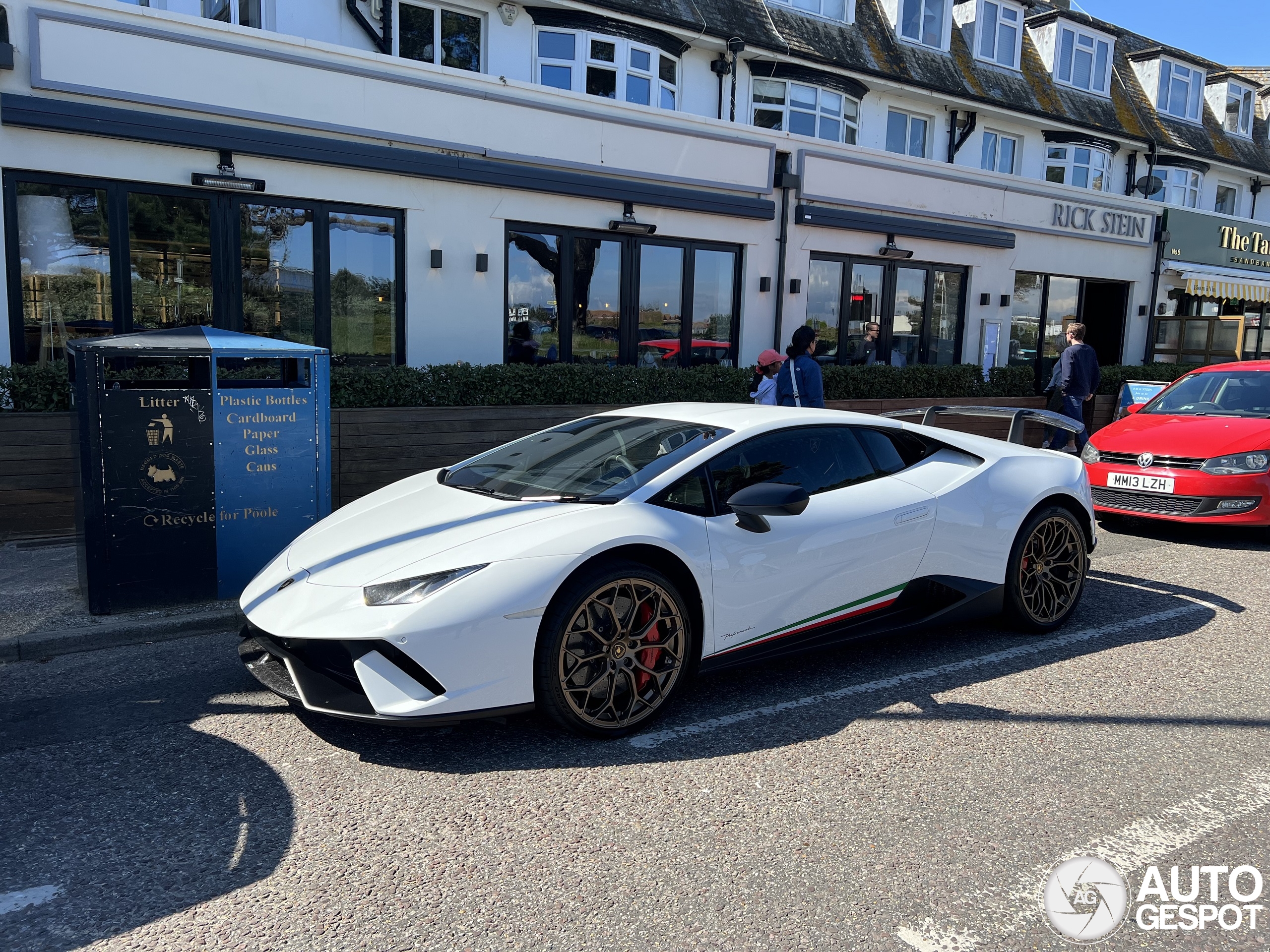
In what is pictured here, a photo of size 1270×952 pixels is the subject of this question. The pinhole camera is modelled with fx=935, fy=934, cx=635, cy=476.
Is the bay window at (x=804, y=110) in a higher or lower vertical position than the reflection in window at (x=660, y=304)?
higher

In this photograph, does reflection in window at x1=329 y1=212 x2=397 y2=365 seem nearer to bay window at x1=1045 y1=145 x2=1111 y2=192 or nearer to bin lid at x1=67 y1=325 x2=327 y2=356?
bin lid at x1=67 y1=325 x2=327 y2=356

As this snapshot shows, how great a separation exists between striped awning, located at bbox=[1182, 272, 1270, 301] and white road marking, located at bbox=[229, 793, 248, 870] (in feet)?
66.6

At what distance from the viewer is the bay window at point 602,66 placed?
12664 millimetres

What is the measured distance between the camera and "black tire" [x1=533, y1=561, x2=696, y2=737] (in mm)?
3627

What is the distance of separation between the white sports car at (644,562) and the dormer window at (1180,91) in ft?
68.8

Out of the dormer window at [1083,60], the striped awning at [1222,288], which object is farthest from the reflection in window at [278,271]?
the striped awning at [1222,288]

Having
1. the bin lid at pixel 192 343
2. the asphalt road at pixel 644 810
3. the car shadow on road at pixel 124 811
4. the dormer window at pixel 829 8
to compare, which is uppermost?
the dormer window at pixel 829 8

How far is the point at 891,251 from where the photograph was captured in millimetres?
14273

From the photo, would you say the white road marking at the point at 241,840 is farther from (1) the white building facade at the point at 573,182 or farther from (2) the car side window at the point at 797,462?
(1) the white building facade at the point at 573,182

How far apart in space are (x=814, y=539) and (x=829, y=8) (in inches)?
576

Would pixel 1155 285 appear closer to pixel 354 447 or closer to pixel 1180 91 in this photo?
pixel 1180 91

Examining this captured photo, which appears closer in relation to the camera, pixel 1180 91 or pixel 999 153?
pixel 999 153

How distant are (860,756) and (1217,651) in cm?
265

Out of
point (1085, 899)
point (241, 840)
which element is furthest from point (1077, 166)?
point (241, 840)
